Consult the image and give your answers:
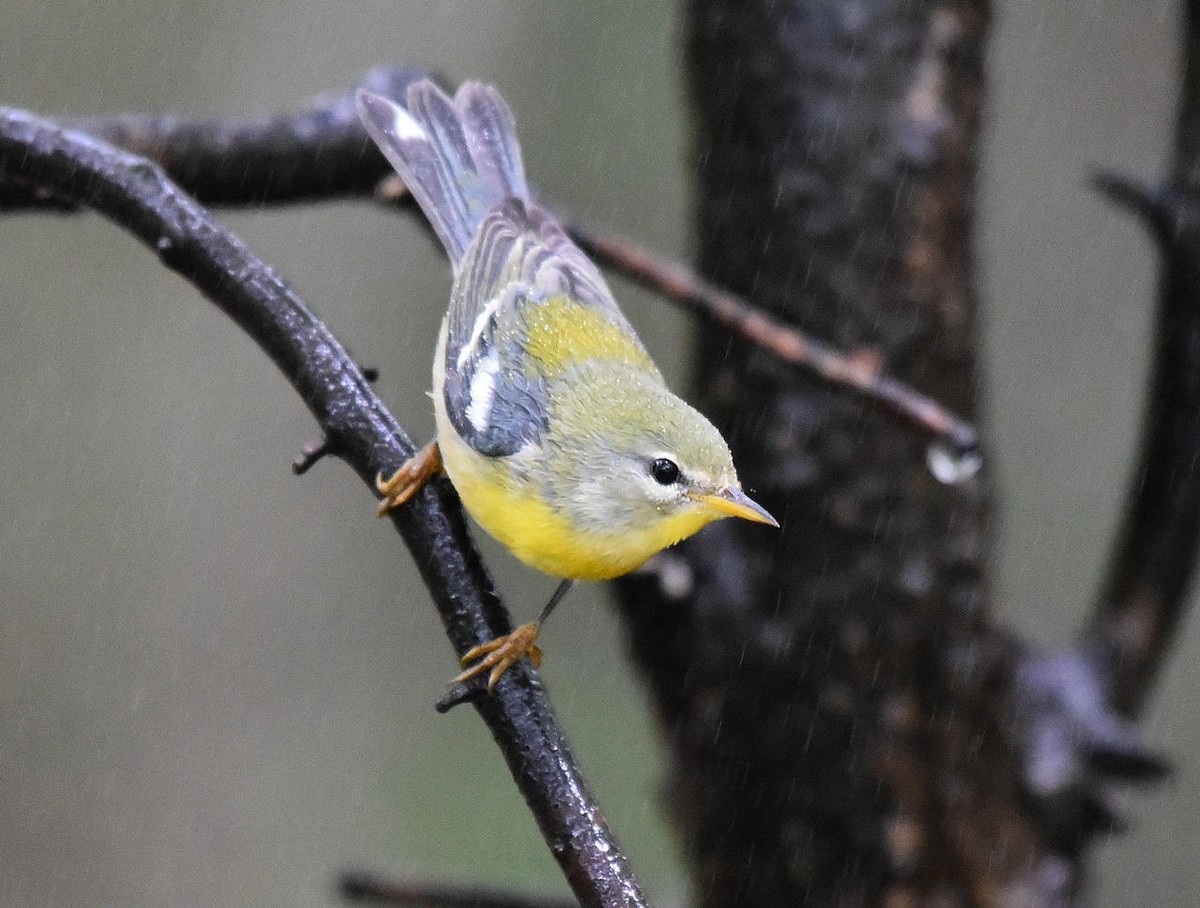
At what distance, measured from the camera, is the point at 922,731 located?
308 cm

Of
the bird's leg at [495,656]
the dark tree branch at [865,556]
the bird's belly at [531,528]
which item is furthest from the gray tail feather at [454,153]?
the bird's leg at [495,656]

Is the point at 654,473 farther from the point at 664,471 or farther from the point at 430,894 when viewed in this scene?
the point at 430,894

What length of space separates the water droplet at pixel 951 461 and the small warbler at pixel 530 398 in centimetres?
41

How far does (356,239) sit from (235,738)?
2.42 meters

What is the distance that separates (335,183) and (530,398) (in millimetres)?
723

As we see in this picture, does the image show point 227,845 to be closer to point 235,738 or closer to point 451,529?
point 235,738

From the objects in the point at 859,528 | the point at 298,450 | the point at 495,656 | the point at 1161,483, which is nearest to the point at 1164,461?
the point at 1161,483

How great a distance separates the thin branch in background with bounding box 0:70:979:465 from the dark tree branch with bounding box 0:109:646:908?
0.56 ft

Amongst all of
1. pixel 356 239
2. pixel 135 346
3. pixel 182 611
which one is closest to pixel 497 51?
pixel 356 239

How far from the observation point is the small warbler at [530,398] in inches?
95.8

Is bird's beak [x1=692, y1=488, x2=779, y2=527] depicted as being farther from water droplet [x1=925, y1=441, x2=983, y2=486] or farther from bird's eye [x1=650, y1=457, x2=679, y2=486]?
water droplet [x1=925, y1=441, x2=983, y2=486]

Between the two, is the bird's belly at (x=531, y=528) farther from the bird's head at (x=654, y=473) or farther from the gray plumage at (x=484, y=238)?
the gray plumage at (x=484, y=238)

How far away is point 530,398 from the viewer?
273 cm

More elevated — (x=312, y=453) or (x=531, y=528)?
(x=312, y=453)
